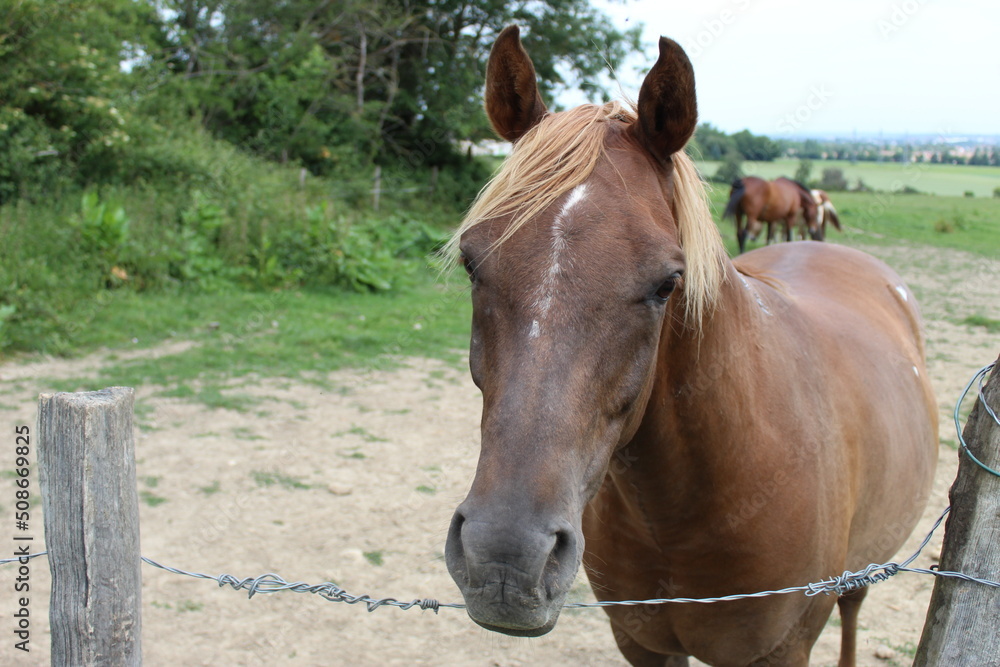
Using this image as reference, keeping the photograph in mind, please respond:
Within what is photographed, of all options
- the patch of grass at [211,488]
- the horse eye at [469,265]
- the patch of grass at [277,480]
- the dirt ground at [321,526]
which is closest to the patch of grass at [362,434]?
the dirt ground at [321,526]

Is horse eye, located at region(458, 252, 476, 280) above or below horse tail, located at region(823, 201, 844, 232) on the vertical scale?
below

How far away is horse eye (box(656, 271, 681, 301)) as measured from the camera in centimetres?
151

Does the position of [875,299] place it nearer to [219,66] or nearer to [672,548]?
[672,548]

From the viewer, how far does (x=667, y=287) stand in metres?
1.53

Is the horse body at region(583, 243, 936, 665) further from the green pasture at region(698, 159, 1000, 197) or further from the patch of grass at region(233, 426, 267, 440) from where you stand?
the green pasture at region(698, 159, 1000, 197)

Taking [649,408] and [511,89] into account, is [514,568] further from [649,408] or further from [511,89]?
[511,89]

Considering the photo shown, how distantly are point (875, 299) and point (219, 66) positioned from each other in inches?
630

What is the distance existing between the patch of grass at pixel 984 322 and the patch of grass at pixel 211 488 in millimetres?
8798

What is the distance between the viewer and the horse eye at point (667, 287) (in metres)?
1.51

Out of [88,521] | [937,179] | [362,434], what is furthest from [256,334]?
[937,179]

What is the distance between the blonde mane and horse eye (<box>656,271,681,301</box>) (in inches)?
5.0

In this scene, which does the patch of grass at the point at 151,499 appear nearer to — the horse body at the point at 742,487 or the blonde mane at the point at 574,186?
the horse body at the point at 742,487

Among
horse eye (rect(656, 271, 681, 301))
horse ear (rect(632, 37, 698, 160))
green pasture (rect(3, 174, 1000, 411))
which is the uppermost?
horse ear (rect(632, 37, 698, 160))

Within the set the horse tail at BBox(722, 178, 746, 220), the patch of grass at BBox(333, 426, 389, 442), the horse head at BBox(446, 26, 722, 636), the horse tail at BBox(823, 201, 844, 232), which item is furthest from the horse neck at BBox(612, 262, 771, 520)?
the horse tail at BBox(823, 201, 844, 232)
